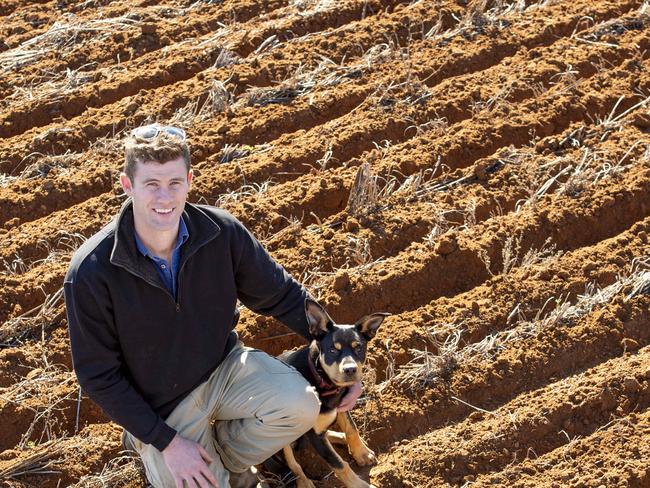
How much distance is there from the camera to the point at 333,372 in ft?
17.4

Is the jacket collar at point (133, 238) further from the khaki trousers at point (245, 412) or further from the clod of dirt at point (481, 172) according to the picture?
the clod of dirt at point (481, 172)

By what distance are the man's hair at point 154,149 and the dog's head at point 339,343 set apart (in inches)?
38.4

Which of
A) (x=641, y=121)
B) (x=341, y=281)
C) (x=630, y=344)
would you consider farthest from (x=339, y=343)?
(x=641, y=121)

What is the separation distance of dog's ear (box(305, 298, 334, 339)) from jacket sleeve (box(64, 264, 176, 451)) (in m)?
0.86

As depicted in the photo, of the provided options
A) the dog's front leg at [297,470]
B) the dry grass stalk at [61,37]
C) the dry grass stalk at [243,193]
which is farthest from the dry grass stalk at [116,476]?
the dry grass stalk at [61,37]

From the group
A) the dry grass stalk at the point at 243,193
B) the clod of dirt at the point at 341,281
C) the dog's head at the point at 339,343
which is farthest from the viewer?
the dry grass stalk at the point at 243,193

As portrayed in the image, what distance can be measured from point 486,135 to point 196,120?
1975 millimetres

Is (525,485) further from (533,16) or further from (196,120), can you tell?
(533,16)

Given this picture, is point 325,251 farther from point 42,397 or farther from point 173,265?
point 42,397

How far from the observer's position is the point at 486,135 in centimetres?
745

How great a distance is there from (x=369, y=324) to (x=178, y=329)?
0.96 meters

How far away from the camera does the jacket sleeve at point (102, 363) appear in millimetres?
4812

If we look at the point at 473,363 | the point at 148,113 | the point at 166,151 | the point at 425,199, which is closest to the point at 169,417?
the point at 166,151

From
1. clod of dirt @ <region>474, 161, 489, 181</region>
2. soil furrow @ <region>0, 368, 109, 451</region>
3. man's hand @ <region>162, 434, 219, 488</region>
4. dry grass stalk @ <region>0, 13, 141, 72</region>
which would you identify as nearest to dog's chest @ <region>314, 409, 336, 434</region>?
man's hand @ <region>162, 434, 219, 488</region>
